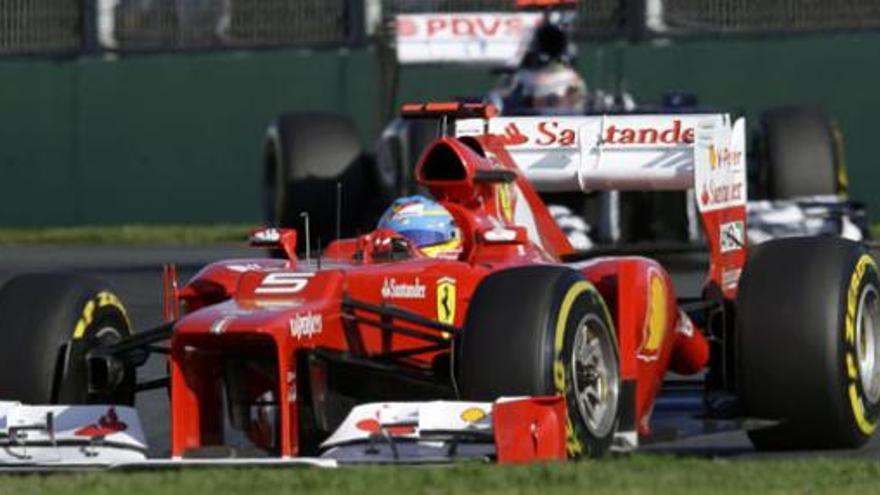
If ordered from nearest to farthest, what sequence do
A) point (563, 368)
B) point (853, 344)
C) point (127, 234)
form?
1. point (563, 368)
2. point (853, 344)
3. point (127, 234)

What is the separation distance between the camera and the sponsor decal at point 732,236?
11148mm

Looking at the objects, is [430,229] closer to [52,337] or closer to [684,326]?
[684,326]

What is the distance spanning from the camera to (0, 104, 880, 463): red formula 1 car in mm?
A: 9180

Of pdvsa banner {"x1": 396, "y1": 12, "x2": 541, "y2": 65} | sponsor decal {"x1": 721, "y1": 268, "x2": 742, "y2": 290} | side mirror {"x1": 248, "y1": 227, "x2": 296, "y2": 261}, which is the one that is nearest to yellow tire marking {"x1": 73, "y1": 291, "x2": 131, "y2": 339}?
side mirror {"x1": 248, "y1": 227, "x2": 296, "y2": 261}

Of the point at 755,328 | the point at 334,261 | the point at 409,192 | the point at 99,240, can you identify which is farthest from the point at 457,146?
the point at 99,240

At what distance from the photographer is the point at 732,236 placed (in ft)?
37.0

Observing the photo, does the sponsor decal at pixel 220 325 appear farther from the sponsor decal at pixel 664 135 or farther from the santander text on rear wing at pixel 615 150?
the sponsor decal at pixel 664 135

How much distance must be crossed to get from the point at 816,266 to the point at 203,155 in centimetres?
1699

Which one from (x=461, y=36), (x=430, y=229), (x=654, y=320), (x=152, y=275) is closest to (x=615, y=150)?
(x=430, y=229)

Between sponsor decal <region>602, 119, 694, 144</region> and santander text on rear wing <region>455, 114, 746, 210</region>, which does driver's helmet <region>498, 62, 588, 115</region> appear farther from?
sponsor decal <region>602, 119, 694, 144</region>

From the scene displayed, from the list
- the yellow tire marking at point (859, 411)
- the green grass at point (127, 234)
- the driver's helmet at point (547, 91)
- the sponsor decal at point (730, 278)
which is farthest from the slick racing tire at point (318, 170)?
the yellow tire marking at point (859, 411)

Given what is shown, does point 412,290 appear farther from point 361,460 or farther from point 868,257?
point 868,257

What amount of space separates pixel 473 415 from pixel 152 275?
11238mm

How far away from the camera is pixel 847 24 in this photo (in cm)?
2559
